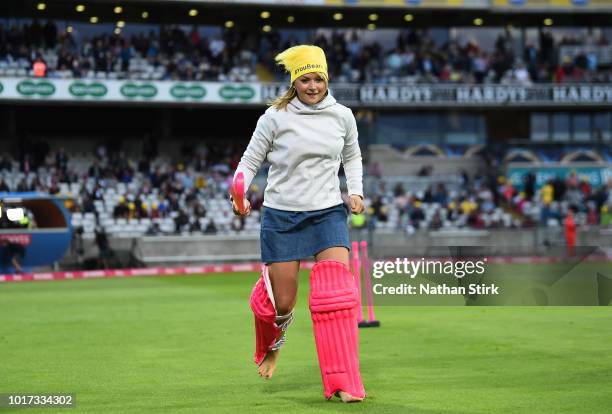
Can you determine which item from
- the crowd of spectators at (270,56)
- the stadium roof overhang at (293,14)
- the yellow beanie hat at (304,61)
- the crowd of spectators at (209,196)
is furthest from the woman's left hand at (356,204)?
the stadium roof overhang at (293,14)

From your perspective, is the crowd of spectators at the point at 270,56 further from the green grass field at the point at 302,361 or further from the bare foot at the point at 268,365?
the bare foot at the point at 268,365

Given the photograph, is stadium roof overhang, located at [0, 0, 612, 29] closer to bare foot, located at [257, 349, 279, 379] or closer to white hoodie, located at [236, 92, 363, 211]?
bare foot, located at [257, 349, 279, 379]

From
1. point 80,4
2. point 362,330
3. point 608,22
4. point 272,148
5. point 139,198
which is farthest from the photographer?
point 608,22

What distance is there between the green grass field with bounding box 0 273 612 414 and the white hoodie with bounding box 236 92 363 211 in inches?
55.7

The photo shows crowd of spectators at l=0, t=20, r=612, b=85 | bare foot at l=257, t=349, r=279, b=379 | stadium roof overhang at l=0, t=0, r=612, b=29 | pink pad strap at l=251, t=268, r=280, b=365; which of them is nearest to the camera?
pink pad strap at l=251, t=268, r=280, b=365

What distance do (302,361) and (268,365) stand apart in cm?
207

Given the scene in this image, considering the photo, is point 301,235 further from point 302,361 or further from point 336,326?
point 302,361

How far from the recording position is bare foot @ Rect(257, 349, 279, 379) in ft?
28.0

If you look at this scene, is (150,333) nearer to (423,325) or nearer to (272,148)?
(423,325)

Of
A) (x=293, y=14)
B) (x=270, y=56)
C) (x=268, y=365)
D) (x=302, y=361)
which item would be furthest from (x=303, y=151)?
(x=293, y=14)

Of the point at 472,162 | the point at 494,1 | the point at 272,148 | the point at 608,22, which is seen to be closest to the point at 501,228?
the point at 472,162

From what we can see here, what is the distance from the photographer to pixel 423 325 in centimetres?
1441

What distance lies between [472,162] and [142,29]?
14.9 m

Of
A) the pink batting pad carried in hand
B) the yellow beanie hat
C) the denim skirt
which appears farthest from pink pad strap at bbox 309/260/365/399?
the yellow beanie hat
